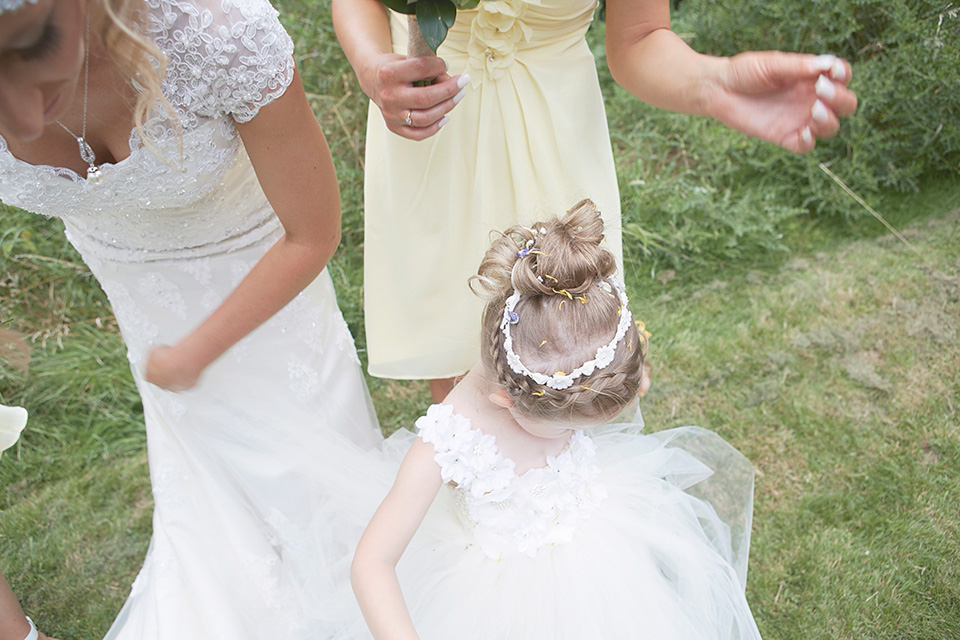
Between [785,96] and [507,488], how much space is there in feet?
3.21

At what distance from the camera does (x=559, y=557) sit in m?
1.66

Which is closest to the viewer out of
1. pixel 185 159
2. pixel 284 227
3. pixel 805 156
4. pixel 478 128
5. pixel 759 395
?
pixel 185 159

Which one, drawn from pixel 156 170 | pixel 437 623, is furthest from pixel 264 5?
pixel 437 623

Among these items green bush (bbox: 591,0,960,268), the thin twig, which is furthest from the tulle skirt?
the thin twig

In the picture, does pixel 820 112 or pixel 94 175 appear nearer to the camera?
pixel 820 112

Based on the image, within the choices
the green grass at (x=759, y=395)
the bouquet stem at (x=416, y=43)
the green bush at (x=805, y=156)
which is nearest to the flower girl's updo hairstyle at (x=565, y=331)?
the bouquet stem at (x=416, y=43)

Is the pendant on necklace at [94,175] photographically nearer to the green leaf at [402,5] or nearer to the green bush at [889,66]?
the green leaf at [402,5]

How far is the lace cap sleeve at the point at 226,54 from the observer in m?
1.18

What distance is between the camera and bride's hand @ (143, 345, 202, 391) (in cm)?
150

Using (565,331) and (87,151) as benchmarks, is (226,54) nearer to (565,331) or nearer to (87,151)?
(87,151)

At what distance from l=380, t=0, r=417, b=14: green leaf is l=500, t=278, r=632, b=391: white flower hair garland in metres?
0.57

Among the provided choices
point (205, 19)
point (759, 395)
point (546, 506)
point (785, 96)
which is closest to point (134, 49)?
point (205, 19)

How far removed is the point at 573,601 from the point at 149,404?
45.8 inches

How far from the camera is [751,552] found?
7.58 ft
